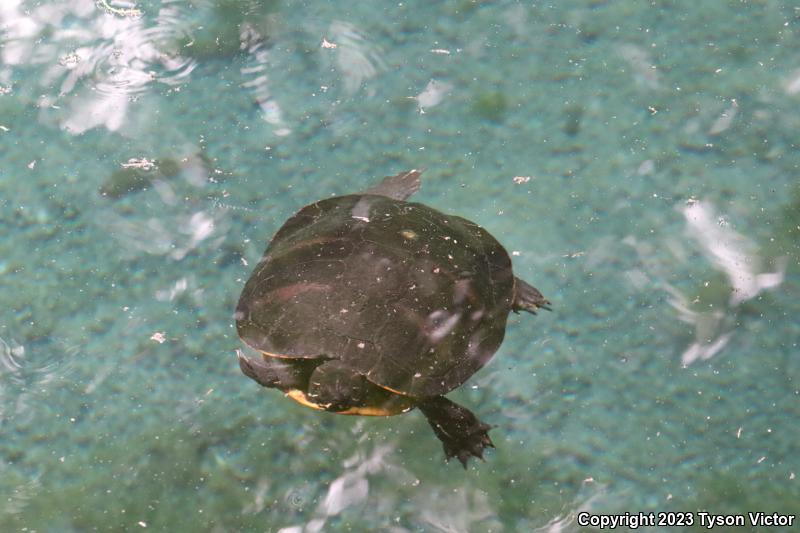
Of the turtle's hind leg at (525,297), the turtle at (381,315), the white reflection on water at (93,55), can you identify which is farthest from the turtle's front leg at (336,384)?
the white reflection on water at (93,55)

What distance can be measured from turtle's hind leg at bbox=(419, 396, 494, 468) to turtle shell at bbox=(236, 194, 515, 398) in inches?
5.5

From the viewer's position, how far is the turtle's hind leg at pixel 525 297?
2135 millimetres

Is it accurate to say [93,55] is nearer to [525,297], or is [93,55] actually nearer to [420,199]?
[420,199]

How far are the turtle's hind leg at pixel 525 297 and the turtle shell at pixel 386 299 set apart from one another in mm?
97

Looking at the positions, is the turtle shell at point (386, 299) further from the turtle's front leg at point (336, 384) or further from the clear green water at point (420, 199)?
the clear green water at point (420, 199)

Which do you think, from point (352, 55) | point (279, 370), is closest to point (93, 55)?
point (352, 55)

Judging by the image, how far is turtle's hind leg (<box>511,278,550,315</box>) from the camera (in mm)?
2135

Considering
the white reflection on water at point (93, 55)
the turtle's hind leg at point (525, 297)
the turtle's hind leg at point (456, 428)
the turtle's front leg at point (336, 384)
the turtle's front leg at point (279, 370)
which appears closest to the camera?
the turtle's front leg at point (336, 384)

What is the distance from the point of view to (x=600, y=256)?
2.32 m

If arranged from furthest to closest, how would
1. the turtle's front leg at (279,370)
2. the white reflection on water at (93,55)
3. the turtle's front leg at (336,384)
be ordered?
the white reflection on water at (93,55)
the turtle's front leg at (279,370)
the turtle's front leg at (336,384)

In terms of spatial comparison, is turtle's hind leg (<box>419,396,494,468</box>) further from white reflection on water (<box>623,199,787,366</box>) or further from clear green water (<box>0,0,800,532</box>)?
white reflection on water (<box>623,199,787,366</box>)

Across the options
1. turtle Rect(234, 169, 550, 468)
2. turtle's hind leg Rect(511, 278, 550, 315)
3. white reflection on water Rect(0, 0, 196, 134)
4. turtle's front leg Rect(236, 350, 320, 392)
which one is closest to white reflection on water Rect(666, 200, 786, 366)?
turtle's hind leg Rect(511, 278, 550, 315)

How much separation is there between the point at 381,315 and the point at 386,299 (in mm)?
46

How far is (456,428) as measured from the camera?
77.2 inches
